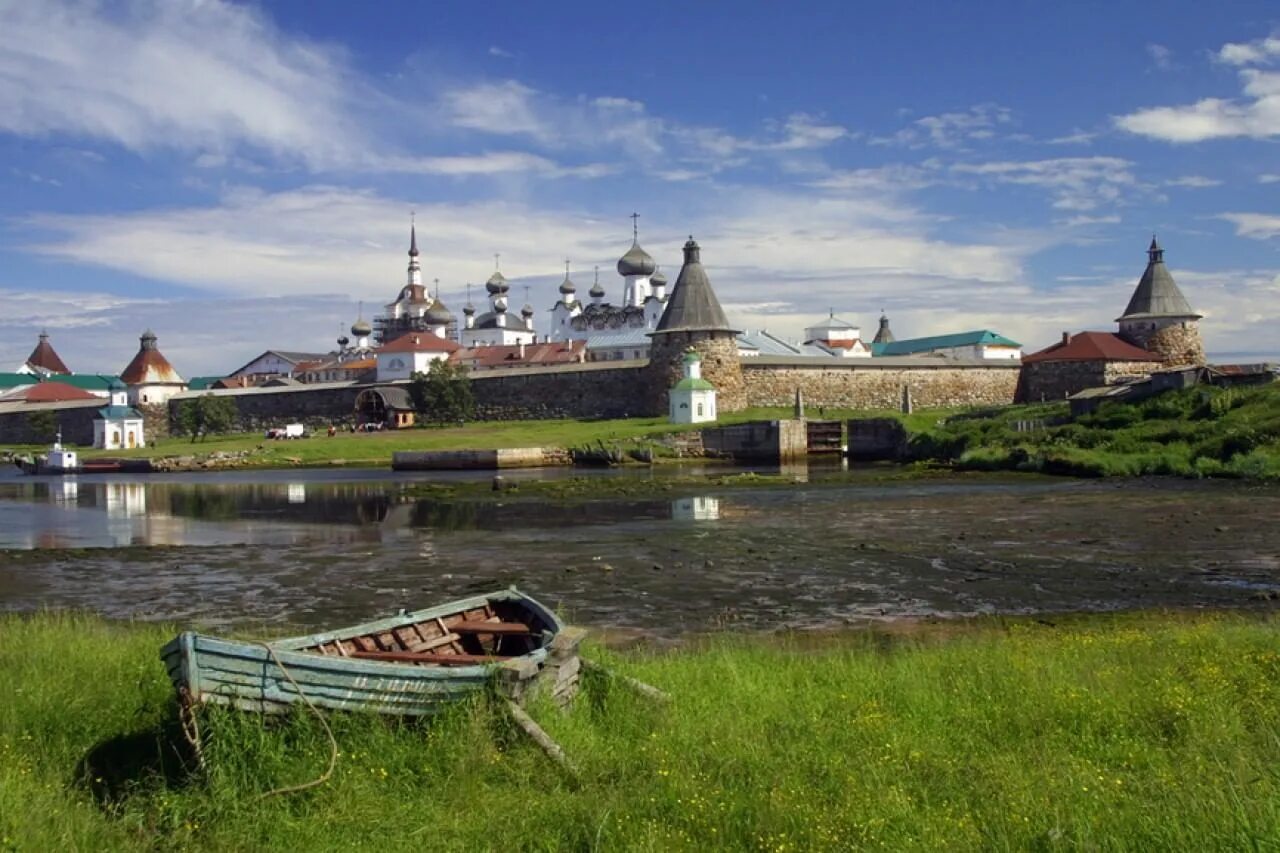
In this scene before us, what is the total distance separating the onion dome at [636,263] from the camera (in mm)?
90688

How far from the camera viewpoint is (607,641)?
10.6 metres

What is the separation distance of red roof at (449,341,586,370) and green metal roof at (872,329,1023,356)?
22661mm

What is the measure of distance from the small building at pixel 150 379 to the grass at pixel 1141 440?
45199 millimetres

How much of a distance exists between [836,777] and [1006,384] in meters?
55.3

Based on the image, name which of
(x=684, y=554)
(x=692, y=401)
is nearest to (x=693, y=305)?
(x=692, y=401)

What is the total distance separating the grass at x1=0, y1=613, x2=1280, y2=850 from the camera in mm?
5027

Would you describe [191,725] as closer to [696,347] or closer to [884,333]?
[696,347]

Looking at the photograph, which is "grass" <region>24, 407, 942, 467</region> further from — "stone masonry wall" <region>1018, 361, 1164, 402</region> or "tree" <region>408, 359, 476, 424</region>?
"stone masonry wall" <region>1018, 361, 1164, 402</region>

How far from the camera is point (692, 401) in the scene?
46.6m

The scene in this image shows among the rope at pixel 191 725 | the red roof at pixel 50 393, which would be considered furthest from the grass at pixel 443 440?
the rope at pixel 191 725

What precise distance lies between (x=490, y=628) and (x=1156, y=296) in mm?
54731

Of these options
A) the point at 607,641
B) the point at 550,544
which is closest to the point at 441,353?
the point at 550,544

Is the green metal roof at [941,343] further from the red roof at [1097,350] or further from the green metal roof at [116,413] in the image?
the green metal roof at [116,413]

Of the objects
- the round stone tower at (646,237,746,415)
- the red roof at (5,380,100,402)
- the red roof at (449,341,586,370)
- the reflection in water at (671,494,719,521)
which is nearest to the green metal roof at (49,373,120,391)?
the red roof at (5,380,100,402)
